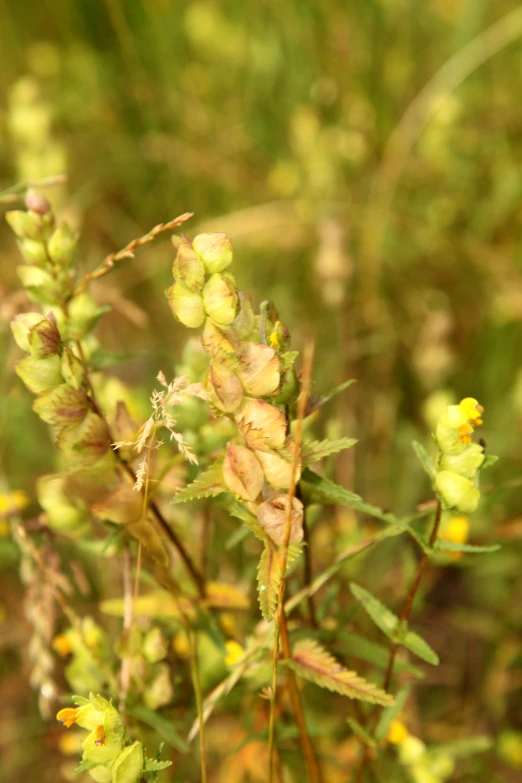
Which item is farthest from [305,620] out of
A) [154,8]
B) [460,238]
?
[154,8]

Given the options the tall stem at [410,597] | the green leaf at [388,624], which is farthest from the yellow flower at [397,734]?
the green leaf at [388,624]

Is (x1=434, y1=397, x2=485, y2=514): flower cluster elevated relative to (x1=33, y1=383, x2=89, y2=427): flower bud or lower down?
lower down

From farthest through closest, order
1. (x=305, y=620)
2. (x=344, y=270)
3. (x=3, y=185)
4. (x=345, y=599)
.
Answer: (x=3, y=185), (x=344, y=270), (x=345, y=599), (x=305, y=620)

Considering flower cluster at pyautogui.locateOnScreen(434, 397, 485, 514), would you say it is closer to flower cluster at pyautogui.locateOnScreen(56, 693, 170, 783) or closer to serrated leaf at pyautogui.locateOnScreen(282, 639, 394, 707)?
serrated leaf at pyautogui.locateOnScreen(282, 639, 394, 707)

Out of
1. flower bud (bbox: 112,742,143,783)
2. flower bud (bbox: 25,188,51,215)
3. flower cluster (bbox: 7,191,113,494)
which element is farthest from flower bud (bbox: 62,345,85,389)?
flower bud (bbox: 112,742,143,783)

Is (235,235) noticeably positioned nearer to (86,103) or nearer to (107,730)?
(86,103)

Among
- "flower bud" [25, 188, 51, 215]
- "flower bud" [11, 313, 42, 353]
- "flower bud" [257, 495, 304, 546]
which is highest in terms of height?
"flower bud" [25, 188, 51, 215]

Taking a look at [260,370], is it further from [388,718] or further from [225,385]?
[388,718]
